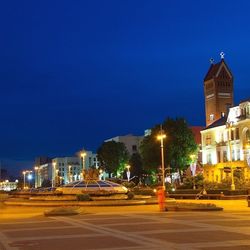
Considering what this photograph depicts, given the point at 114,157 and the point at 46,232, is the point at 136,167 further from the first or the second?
the point at 46,232

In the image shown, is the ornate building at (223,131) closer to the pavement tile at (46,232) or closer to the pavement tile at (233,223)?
the pavement tile at (233,223)

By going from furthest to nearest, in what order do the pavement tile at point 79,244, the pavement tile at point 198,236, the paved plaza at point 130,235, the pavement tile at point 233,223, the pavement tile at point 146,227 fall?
the pavement tile at point 233,223
the pavement tile at point 146,227
the pavement tile at point 198,236
the paved plaza at point 130,235
the pavement tile at point 79,244

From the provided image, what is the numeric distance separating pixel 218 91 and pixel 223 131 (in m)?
31.2

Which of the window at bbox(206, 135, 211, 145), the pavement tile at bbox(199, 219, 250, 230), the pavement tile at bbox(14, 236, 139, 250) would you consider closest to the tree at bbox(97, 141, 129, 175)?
the window at bbox(206, 135, 211, 145)

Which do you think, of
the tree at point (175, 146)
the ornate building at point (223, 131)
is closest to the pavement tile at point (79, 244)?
the ornate building at point (223, 131)

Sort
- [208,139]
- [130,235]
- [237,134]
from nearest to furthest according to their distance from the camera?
1. [130,235]
2. [237,134]
3. [208,139]

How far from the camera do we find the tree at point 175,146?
10838cm

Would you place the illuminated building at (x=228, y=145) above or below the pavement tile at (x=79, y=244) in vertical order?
above

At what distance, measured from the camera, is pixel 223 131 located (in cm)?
11244

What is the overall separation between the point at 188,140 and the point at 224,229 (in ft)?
282

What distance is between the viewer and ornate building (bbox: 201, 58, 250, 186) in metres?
101

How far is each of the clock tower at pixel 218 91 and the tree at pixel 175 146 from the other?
29.6 meters

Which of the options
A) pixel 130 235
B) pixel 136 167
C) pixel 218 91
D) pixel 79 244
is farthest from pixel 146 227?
pixel 136 167

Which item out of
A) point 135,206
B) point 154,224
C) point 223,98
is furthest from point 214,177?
point 154,224
